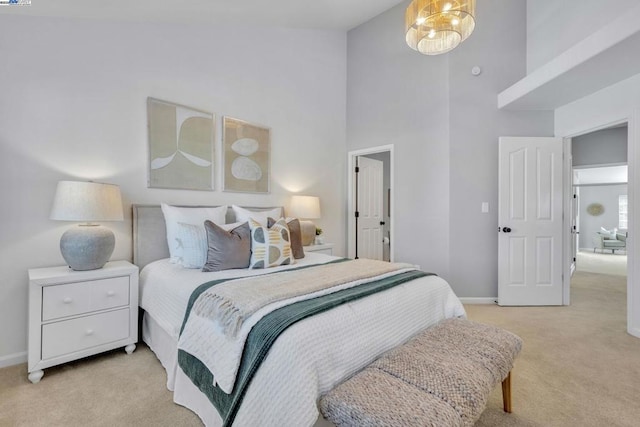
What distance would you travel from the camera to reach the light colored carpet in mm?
5425

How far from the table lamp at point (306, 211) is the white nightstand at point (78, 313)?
1752 mm

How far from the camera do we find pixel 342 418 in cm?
101

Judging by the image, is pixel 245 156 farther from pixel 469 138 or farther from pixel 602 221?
pixel 602 221

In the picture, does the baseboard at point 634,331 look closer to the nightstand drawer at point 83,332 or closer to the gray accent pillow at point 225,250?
the gray accent pillow at point 225,250

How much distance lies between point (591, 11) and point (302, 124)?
305 cm

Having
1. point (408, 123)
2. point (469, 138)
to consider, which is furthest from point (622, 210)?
point (408, 123)

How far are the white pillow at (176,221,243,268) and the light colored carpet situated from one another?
6571mm

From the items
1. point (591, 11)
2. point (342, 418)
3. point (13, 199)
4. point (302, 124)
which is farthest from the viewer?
point (302, 124)

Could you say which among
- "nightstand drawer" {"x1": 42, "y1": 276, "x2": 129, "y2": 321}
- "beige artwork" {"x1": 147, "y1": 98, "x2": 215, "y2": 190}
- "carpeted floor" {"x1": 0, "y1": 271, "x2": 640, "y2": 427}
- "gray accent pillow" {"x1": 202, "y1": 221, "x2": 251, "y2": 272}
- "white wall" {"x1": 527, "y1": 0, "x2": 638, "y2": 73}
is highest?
"white wall" {"x1": 527, "y1": 0, "x2": 638, "y2": 73}

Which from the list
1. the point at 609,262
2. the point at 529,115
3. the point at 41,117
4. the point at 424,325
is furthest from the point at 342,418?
the point at 609,262

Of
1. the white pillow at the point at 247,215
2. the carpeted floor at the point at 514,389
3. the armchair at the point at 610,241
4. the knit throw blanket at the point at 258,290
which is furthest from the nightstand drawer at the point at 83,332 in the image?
the armchair at the point at 610,241

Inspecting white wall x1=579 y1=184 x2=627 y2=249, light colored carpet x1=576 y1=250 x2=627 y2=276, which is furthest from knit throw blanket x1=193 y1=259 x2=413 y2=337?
white wall x1=579 y1=184 x2=627 y2=249

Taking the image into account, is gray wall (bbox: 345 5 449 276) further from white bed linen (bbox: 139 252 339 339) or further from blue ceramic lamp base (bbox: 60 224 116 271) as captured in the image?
blue ceramic lamp base (bbox: 60 224 116 271)

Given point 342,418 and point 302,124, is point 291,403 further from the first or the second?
point 302,124
